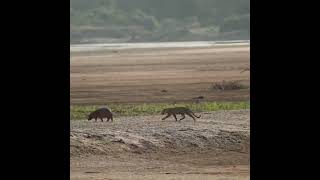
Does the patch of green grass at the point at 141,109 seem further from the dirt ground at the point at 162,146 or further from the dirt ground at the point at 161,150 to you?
the dirt ground at the point at 161,150

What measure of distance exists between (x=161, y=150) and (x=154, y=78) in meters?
19.4

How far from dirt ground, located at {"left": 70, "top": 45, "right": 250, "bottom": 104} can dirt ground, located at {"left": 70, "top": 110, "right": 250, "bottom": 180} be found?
8495mm

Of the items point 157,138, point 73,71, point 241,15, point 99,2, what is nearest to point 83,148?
point 157,138

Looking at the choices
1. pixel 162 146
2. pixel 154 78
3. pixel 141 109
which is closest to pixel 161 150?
pixel 162 146

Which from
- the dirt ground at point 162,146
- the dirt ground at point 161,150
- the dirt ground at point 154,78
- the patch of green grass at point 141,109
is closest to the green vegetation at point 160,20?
the dirt ground at point 154,78

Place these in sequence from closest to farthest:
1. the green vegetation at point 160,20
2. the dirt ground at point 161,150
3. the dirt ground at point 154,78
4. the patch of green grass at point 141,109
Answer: the dirt ground at point 161,150 < the patch of green grass at point 141,109 < the dirt ground at point 154,78 < the green vegetation at point 160,20

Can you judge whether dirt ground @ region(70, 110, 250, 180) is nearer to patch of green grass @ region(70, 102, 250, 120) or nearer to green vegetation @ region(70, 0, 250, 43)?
patch of green grass @ region(70, 102, 250, 120)

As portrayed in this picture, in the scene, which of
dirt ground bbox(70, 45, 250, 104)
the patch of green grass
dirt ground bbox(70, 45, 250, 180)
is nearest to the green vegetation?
dirt ground bbox(70, 45, 250, 104)

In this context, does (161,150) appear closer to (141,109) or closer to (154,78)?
(141,109)

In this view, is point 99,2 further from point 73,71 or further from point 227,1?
point 73,71

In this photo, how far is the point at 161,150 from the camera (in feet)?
43.5

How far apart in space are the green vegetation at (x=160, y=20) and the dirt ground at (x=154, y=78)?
34309 mm

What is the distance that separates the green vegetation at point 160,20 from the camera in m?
84.8

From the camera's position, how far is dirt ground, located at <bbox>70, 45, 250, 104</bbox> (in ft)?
82.0
